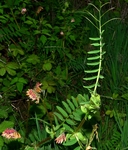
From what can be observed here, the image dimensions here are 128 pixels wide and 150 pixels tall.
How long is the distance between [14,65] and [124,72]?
703mm

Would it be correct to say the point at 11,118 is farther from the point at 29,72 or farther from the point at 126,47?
the point at 126,47

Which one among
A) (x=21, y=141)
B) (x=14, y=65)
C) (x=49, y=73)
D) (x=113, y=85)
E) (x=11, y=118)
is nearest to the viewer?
(x=21, y=141)

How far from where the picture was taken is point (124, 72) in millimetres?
2014

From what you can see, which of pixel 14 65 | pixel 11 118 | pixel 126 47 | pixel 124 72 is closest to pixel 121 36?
pixel 126 47

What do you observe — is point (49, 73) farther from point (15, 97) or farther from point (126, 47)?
point (126, 47)

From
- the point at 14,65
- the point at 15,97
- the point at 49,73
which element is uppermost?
the point at 14,65

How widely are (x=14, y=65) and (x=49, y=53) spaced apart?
579 mm

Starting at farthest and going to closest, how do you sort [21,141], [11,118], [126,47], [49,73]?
[126,47]
[49,73]
[11,118]
[21,141]

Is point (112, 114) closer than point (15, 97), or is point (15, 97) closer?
point (112, 114)

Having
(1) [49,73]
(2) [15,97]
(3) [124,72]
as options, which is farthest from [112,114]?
(2) [15,97]

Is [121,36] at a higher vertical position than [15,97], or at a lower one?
higher

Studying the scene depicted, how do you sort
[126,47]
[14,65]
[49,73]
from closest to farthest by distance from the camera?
[14,65], [49,73], [126,47]

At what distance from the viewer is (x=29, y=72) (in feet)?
6.38

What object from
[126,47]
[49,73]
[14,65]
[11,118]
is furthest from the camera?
[126,47]
